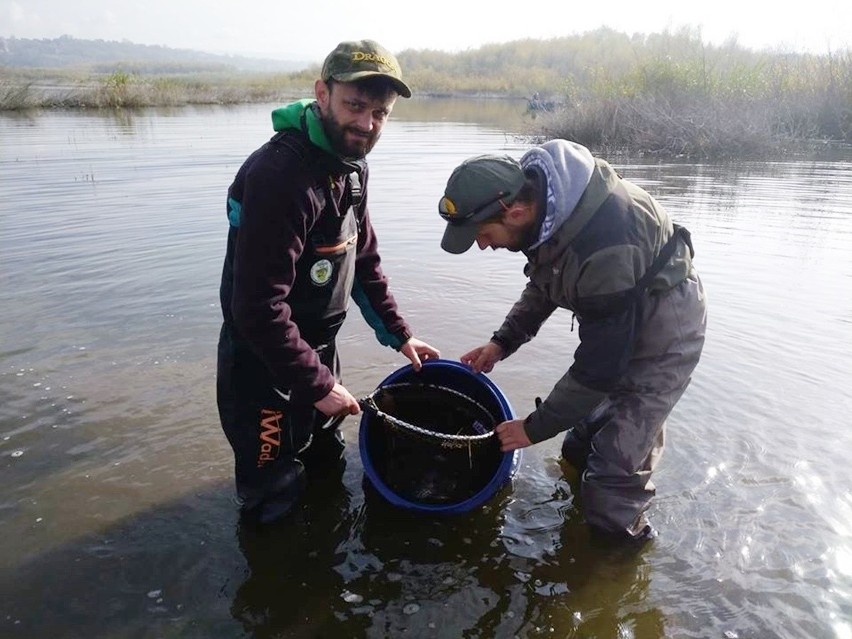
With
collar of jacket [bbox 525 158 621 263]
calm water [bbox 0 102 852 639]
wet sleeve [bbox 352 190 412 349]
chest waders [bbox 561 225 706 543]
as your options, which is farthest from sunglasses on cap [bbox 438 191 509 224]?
calm water [bbox 0 102 852 639]

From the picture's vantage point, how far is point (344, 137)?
2.64 metres

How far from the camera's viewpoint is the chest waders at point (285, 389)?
284 centimetres

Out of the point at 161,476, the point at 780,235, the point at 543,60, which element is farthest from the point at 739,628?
the point at 543,60

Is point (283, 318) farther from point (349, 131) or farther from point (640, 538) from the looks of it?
point (640, 538)

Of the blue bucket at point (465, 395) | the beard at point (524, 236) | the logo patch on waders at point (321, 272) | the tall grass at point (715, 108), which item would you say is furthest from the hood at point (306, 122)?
the tall grass at point (715, 108)

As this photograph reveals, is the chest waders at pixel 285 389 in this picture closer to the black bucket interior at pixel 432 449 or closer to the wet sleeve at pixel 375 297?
the wet sleeve at pixel 375 297

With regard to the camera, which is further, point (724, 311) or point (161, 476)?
point (724, 311)

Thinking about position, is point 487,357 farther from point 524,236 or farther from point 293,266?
point 293,266

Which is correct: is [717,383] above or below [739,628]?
above

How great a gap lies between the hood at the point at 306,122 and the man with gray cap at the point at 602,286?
62cm

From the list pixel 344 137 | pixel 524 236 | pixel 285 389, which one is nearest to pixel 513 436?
pixel 524 236

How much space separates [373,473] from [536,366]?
2.19m

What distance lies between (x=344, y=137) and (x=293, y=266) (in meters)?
0.61

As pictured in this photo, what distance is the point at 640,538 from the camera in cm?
293
